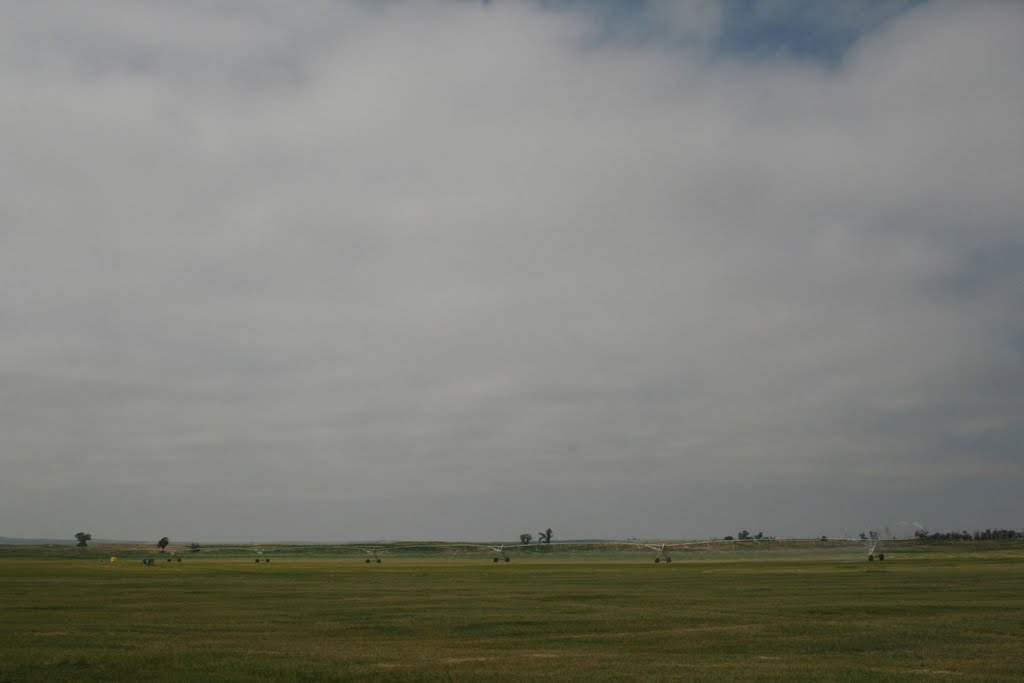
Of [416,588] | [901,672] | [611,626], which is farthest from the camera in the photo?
[416,588]

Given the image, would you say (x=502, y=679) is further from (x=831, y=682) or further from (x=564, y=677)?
(x=831, y=682)

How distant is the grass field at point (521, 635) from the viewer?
73.6 feet

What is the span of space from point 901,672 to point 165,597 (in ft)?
139

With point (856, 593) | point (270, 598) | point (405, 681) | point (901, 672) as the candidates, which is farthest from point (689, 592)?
point (405, 681)

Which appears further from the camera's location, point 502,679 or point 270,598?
point 270,598

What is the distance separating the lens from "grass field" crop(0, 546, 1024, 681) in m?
22.4

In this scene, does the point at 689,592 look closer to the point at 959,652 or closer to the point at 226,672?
the point at 959,652

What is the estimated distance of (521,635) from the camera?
30812 mm

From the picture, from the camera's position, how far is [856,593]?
161ft

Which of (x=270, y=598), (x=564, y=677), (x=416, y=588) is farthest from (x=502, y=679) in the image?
(x=416, y=588)

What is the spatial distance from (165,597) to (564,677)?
1443 inches

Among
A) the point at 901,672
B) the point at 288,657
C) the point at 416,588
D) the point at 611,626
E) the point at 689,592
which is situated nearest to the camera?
the point at 901,672

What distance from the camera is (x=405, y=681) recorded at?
69.1ft

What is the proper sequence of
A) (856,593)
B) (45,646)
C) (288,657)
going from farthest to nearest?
1. (856,593)
2. (45,646)
3. (288,657)
